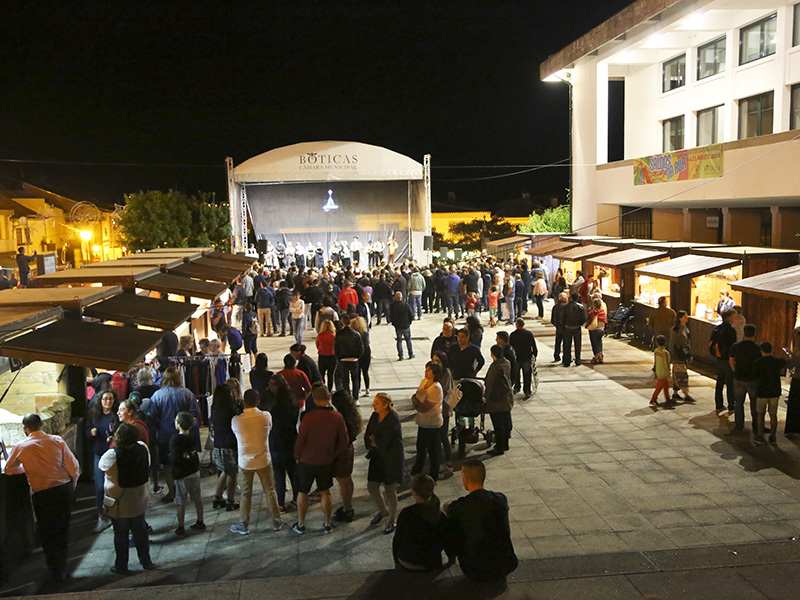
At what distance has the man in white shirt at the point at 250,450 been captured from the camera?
645cm

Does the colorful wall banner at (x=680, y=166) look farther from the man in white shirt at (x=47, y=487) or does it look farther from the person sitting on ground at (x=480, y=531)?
the man in white shirt at (x=47, y=487)

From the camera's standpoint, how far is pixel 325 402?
6.42 meters

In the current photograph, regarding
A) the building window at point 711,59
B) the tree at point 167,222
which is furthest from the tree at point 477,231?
the building window at point 711,59

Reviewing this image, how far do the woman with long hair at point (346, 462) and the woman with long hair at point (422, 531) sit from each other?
1.91 m

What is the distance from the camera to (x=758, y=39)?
22.3 metres

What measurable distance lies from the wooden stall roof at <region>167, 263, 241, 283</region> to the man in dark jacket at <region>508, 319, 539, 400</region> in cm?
541

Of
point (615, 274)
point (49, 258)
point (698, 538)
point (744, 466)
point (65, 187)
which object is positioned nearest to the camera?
point (698, 538)

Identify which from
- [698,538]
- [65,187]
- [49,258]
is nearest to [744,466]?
[698,538]

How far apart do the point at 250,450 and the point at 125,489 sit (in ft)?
3.68

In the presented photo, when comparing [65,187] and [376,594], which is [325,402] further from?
[65,187]

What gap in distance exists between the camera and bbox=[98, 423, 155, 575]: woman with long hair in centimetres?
570

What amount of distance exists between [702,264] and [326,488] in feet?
35.1

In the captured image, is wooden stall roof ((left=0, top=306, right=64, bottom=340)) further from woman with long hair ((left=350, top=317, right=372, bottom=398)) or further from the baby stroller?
woman with long hair ((left=350, top=317, right=372, bottom=398))

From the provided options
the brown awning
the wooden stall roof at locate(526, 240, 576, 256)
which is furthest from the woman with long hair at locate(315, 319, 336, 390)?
the wooden stall roof at locate(526, 240, 576, 256)
